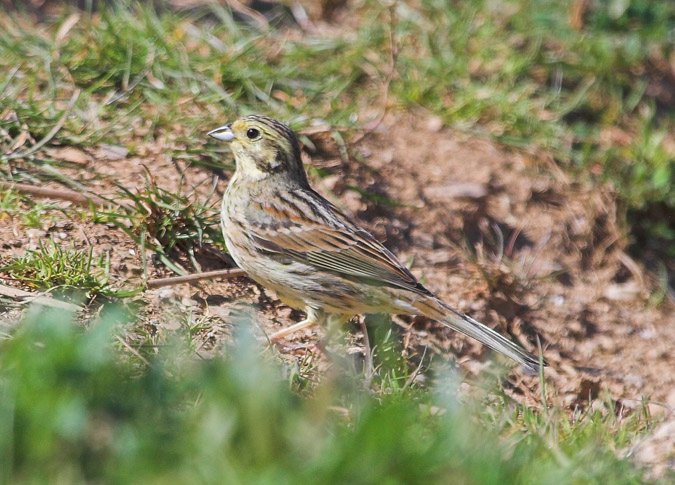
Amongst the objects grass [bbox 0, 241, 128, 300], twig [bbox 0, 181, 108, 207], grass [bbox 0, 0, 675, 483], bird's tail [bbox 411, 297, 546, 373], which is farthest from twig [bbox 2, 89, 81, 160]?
bird's tail [bbox 411, 297, 546, 373]

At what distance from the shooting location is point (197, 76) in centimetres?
635

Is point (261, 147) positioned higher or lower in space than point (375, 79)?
higher

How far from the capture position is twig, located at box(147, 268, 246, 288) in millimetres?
5070

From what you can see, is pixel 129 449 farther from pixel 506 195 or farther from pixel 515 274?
pixel 506 195

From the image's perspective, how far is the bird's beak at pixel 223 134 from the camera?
217 inches

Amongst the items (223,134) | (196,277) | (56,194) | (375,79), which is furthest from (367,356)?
(375,79)

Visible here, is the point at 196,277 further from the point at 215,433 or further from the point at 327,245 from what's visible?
the point at 215,433

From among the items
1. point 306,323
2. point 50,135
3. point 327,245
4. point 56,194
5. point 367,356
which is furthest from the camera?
point 50,135

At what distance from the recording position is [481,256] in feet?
20.3

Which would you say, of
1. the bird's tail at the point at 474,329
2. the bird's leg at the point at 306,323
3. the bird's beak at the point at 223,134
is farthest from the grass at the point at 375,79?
the bird's tail at the point at 474,329

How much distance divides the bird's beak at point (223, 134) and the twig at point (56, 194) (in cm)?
64

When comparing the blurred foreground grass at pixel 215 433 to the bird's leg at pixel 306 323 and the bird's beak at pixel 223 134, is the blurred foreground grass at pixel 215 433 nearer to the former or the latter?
the bird's leg at pixel 306 323

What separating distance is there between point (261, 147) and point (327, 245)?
2.17 ft

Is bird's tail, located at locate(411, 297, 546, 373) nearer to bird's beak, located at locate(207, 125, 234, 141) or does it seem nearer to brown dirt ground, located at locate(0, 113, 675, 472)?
brown dirt ground, located at locate(0, 113, 675, 472)
